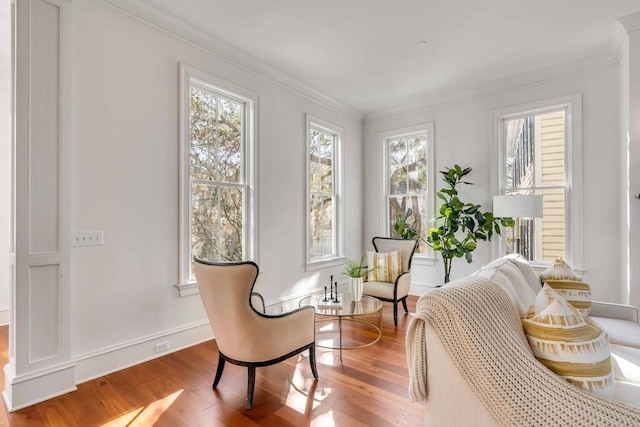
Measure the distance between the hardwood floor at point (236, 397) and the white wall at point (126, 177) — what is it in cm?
34

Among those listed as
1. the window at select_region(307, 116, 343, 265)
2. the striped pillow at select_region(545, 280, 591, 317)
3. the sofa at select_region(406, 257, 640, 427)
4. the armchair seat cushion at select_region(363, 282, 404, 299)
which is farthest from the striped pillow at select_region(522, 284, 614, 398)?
the window at select_region(307, 116, 343, 265)

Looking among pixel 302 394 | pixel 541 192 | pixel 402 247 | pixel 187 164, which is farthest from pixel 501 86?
pixel 302 394

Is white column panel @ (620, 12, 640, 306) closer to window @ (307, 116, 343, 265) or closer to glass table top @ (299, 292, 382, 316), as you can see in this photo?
glass table top @ (299, 292, 382, 316)

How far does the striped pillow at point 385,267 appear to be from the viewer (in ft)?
13.9

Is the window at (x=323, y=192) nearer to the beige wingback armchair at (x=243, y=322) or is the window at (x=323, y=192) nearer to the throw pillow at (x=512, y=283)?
the beige wingback armchair at (x=243, y=322)

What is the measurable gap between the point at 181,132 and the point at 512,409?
10.3 feet

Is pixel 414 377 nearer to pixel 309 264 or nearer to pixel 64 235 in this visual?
pixel 64 235

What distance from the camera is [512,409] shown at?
1204 millimetres

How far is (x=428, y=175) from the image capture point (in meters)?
5.12

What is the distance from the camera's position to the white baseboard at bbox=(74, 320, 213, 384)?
253cm

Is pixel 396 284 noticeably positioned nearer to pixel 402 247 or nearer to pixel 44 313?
pixel 402 247

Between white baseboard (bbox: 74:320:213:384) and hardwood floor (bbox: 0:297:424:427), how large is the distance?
64 mm

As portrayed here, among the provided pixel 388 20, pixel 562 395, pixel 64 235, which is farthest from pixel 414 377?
pixel 388 20

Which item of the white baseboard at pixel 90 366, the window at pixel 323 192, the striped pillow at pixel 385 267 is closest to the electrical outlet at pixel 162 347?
the white baseboard at pixel 90 366
